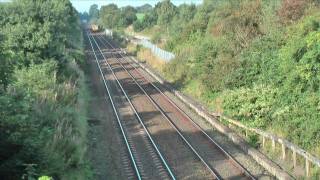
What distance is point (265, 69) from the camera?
27031 millimetres

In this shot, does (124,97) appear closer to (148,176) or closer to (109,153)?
(109,153)

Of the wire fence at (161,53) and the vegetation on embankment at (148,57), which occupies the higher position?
the wire fence at (161,53)

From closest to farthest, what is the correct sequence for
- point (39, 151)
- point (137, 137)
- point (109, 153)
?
1. point (39, 151)
2. point (109, 153)
3. point (137, 137)

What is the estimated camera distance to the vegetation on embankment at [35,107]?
12203mm

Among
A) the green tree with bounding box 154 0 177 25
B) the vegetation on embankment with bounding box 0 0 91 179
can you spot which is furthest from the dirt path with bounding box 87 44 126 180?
the green tree with bounding box 154 0 177 25

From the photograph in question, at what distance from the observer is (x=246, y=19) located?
114ft

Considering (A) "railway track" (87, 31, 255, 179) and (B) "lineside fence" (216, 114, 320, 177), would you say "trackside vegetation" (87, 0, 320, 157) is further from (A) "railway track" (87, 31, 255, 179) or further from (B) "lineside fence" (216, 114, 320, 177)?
(A) "railway track" (87, 31, 255, 179)

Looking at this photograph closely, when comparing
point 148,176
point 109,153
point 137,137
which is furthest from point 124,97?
point 148,176

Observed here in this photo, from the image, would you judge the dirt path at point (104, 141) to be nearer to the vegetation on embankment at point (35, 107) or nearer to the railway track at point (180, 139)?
the vegetation on embankment at point (35, 107)

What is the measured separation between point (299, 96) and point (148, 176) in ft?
24.1

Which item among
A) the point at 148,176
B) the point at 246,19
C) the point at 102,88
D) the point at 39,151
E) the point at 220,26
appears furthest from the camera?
the point at 102,88

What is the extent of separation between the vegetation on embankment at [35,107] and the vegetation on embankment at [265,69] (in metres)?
7.27

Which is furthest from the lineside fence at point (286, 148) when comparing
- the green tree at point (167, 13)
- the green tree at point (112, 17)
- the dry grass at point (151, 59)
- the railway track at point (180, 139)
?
the green tree at point (112, 17)

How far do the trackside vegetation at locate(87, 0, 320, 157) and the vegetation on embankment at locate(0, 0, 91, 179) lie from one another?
23.8 ft
